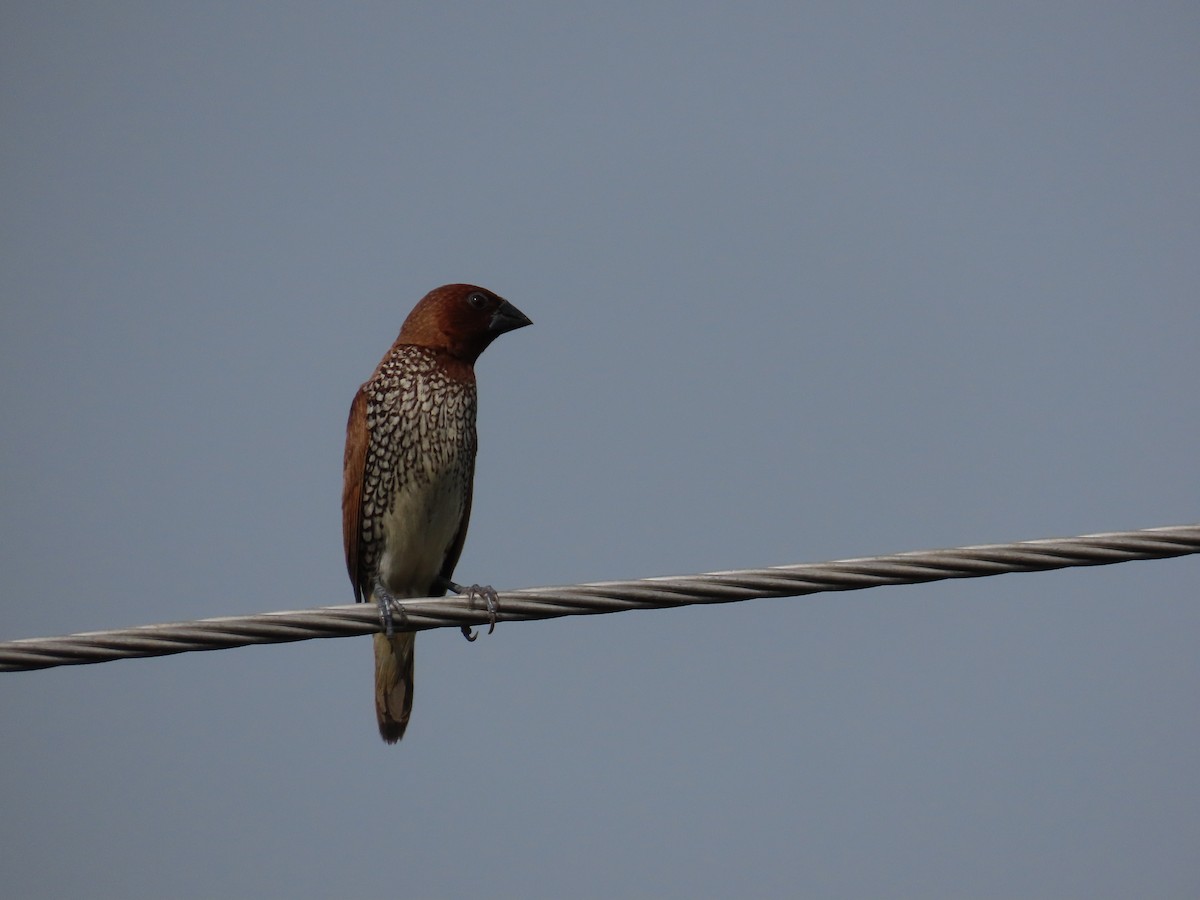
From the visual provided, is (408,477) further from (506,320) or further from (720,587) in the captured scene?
(720,587)

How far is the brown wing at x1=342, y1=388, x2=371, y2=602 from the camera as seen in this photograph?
6789 mm

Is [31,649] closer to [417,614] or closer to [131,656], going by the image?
[131,656]

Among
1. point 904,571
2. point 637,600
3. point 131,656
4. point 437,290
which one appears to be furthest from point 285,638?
point 437,290

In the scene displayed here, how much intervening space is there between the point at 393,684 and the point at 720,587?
330 centimetres

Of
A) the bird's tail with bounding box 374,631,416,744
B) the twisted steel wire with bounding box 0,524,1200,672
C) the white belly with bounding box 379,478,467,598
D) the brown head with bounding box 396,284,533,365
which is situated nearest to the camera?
the twisted steel wire with bounding box 0,524,1200,672

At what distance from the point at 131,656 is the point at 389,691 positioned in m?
3.06

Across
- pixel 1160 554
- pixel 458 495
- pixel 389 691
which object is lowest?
pixel 389 691

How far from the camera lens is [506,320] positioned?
7328 millimetres

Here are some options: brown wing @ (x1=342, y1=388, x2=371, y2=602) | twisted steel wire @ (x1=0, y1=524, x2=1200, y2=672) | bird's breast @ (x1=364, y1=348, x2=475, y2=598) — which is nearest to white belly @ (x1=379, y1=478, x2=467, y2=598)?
bird's breast @ (x1=364, y1=348, x2=475, y2=598)

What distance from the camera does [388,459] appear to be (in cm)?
677

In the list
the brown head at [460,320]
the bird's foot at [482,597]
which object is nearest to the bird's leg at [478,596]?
the bird's foot at [482,597]

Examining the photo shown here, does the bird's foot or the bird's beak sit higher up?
the bird's beak

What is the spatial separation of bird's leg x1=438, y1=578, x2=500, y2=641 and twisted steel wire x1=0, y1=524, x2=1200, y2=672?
254 millimetres

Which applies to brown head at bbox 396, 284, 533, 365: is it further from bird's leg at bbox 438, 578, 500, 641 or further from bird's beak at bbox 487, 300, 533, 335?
bird's leg at bbox 438, 578, 500, 641
